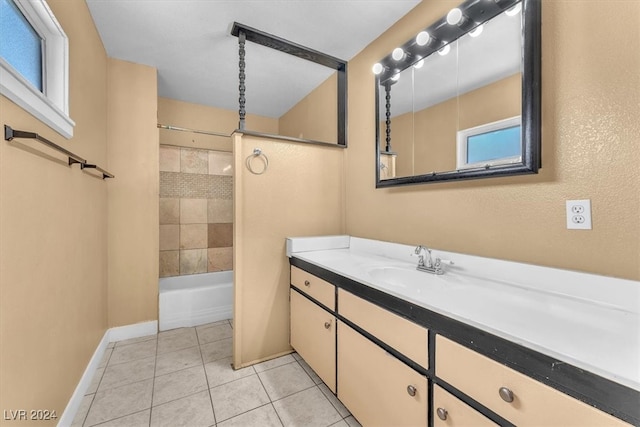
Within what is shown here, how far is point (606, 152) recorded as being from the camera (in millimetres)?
954

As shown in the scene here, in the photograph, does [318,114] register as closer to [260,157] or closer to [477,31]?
[260,157]

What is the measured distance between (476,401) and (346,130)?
6.58 feet

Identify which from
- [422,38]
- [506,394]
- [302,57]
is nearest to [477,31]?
[422,38]

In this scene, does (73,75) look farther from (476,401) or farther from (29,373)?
(476,401)

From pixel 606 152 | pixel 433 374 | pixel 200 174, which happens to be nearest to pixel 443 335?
pixel 433 374

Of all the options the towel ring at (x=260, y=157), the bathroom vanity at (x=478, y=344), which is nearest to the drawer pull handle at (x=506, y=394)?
the bathroom vanity at (x=478, y=344)

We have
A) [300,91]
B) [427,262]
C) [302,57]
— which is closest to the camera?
[427,262]

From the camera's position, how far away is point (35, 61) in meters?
1.35

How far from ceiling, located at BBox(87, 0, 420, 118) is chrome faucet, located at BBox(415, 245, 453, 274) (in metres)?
1.56

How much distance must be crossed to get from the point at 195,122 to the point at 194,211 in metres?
1.10

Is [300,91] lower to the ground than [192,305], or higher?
higher

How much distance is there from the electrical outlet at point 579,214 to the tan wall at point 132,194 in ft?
9.51

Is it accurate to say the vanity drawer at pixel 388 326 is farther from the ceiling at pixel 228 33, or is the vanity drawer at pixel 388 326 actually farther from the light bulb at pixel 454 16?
the ceiling at pixel 228 33

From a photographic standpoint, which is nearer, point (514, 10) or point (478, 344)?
point (478, 344)
